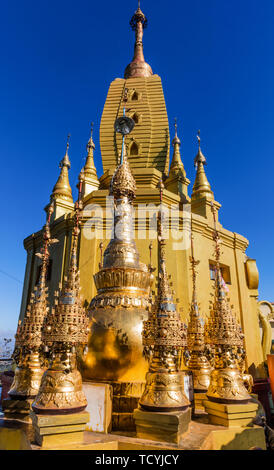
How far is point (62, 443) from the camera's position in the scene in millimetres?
3406

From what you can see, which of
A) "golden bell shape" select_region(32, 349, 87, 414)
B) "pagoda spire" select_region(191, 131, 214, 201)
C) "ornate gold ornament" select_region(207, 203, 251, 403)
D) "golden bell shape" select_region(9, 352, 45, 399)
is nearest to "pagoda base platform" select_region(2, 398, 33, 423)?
"golden bell shape" select_region(9, 352, 45, 399)

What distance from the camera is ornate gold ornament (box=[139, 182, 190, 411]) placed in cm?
391

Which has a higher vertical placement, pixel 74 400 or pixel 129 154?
pixel 129 154

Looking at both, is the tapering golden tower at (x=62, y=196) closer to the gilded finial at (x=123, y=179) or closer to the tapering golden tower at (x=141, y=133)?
the tapering golden tower at (x=141, y=133)

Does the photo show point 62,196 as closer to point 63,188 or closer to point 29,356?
point 63,188

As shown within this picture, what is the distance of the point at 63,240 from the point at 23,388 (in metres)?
6.74

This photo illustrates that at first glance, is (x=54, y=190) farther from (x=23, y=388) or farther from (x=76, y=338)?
(x=76, y=338)

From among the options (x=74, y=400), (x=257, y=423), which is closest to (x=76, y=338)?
(x=74, y=400)

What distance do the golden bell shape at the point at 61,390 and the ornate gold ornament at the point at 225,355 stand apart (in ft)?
7.52

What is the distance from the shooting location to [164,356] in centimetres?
416

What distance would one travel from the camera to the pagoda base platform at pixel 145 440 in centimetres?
348

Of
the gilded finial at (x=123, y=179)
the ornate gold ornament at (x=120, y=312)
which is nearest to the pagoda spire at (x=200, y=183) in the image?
the gilded finial at (x=123, y=179)

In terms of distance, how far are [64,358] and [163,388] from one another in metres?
1.42
